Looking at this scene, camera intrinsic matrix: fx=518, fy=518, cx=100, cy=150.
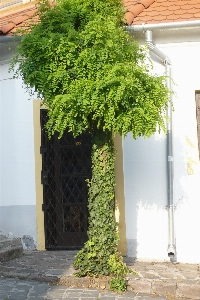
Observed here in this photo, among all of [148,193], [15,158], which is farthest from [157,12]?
[15,158]

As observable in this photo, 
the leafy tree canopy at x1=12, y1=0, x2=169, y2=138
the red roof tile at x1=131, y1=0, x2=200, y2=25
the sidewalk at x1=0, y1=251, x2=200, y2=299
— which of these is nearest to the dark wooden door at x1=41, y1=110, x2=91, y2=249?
the sidewalk at x1=0, y1=251, x2=200, y2=299

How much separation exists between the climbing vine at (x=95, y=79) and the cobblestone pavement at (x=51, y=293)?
0.69 ft

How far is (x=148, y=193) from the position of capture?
811 cm

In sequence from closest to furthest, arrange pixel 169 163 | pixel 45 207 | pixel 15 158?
pixel 169 163 → pixel 45 207 → pixel 15 158

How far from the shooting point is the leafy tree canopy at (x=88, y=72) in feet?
19.8

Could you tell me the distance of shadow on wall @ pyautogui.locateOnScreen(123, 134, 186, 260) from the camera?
26.4 feet

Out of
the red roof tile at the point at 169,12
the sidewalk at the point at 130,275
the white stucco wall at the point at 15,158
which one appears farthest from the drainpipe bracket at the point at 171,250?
the red roof tile at the point at 169,12

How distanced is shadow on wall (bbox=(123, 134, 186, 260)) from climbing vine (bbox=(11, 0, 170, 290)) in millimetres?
1502

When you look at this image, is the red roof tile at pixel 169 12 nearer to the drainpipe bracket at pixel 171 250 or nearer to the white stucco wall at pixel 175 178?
the white stucco wall at pixel 175 178

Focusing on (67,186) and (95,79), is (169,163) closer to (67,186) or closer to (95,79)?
(67,186)

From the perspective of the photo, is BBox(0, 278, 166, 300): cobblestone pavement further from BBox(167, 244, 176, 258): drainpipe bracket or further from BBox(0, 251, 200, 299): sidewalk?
BBox(167, 244, 176, 258): drainpipe bracket

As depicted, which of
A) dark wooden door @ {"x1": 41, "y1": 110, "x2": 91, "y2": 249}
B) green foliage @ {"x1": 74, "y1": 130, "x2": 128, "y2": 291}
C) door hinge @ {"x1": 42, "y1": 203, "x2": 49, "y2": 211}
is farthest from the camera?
dark wooden door @ {"x1": 41, "y1": 110, "x2": 91, "y2": 249}

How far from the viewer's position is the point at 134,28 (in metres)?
8.01

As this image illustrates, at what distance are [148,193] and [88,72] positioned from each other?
2.67m
